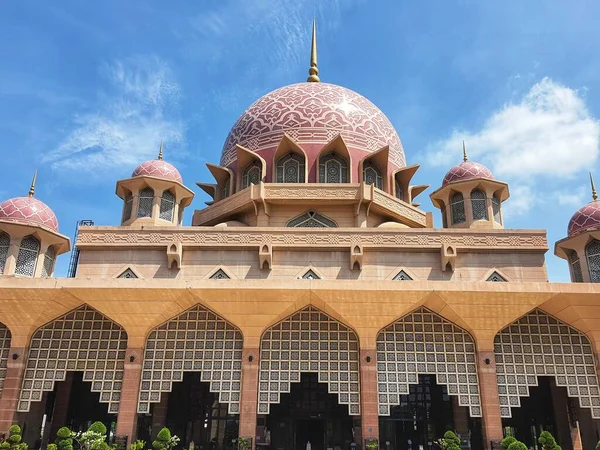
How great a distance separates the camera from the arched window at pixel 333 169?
22031 millimetres

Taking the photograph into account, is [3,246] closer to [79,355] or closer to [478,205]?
[79,355]

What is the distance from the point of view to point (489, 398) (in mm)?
14523

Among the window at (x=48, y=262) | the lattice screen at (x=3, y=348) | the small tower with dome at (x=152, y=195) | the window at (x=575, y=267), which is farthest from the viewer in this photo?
the small tower with dome at (x=152, y=195)

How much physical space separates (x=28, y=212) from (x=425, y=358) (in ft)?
47.0

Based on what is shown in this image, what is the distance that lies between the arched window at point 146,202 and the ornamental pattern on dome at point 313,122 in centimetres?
480

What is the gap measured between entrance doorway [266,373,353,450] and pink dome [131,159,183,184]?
9.54m

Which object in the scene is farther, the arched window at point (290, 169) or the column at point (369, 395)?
the arched window at point (290, 169)

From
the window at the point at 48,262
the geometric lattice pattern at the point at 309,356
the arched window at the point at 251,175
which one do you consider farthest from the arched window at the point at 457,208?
the window at the point at 48,262

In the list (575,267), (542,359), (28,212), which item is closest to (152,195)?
(28,212)

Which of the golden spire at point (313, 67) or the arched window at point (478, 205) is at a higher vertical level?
the golden spire at point (313, 67)

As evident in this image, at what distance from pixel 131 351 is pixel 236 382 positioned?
3.20 metres

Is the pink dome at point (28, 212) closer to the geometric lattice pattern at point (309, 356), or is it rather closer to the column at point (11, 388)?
the column at point (11, 388)

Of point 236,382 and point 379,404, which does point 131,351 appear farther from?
point 379,404

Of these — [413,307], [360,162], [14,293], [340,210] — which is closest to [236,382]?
[413,307]
